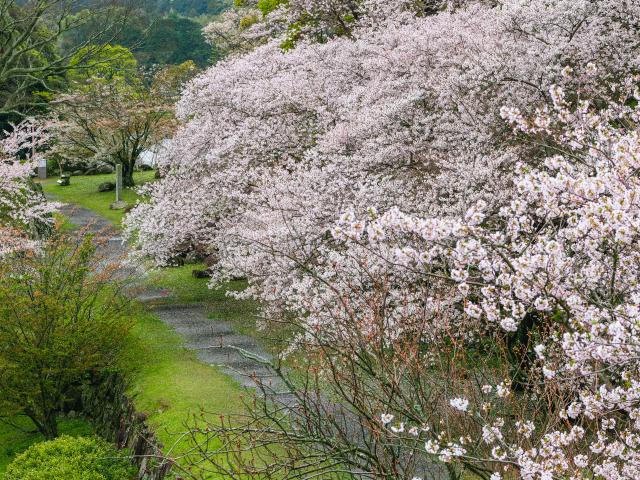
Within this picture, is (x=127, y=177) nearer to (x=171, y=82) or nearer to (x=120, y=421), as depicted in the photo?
(x=171, y=82)

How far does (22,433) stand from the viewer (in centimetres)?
1446

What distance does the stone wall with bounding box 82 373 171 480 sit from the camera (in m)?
11.0

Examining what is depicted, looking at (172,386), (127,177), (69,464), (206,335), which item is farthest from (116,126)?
(69,464)

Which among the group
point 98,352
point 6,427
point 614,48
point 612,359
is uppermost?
point 614,48

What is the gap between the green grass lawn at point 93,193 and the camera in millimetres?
31553

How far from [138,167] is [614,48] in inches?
1263

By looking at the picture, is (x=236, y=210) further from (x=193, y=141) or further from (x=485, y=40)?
(x=485, y=40)

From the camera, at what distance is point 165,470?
10.2 metres

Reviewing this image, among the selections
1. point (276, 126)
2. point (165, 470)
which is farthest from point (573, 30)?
point (165, 470)

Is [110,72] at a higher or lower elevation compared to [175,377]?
higher

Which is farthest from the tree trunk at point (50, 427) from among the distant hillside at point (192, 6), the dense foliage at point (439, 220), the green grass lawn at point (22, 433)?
the distant hillside at point (192, 6)

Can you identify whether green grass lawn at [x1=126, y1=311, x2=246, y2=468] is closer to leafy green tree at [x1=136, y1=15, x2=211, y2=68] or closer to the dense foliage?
the dense foliage

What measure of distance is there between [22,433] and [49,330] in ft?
11.2

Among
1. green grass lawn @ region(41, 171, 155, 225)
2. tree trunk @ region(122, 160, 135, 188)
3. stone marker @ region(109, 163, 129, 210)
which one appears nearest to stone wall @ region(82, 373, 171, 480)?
green grass lawn @ region(41, 171, 155, 225)
